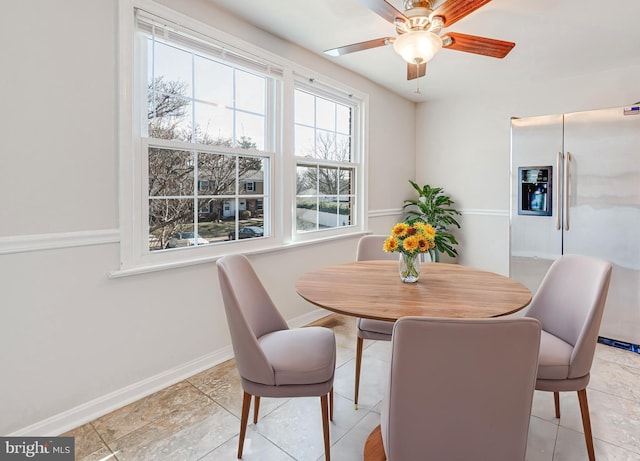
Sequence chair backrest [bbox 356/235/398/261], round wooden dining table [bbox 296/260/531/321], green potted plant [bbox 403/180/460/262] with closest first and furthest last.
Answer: round wooden dining table [bbox 296/260/531/321] < chair backrest [bbox 356/235/398/261] < green potted plant [bbox 403/180/460/262]

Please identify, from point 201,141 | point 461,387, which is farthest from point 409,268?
point 201,141

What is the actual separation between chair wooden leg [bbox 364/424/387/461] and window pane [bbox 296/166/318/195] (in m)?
2.14

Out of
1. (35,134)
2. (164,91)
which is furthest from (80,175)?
(164,91)

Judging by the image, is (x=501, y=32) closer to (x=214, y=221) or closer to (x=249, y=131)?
(x=249, y=131)

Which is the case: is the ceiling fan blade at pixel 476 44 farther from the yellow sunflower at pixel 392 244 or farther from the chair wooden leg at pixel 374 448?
the chair wooden leg at pixel 374 448

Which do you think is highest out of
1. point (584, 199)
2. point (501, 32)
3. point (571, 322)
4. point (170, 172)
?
point (501, 32)

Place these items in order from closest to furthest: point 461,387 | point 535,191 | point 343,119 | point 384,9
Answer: point 461,387, point 384,9, point 535,191, point 343,119

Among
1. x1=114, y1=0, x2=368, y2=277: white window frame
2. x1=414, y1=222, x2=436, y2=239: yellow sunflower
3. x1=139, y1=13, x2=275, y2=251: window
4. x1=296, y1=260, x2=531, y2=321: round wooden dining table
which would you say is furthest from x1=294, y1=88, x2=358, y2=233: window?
x1=414, y1=222, x2=436, y2=239: yellow sunflower

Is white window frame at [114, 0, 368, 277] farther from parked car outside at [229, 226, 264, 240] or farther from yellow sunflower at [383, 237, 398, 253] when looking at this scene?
yellow sunflower at [383, 237, 398, 253]

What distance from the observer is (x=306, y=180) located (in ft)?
11.1

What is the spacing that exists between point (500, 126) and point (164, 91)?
3818 mm

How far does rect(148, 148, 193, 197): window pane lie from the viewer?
223 centimetres

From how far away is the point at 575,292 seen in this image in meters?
1.74

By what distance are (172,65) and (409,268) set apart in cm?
199
